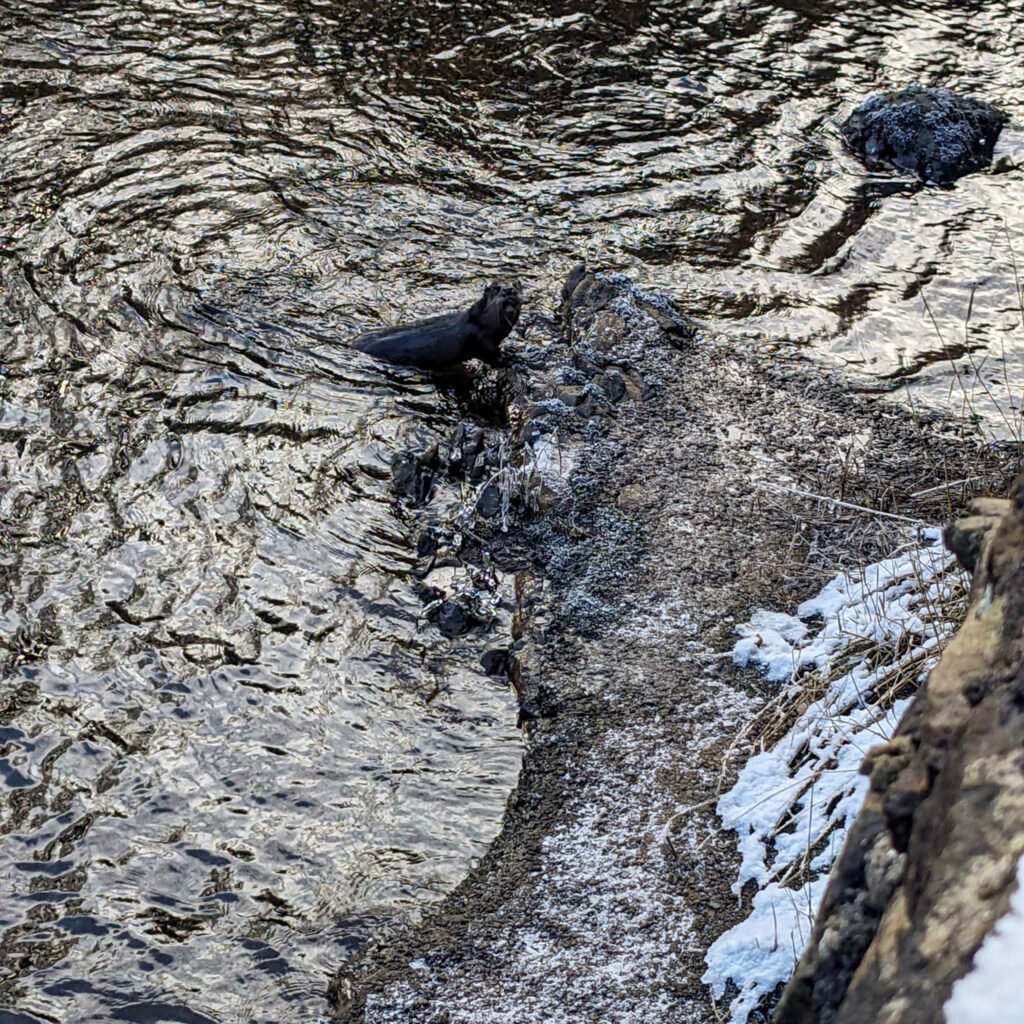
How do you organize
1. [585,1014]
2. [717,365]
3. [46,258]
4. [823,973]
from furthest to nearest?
[46,258] → [717,365] → [585,1014] → [823,973]

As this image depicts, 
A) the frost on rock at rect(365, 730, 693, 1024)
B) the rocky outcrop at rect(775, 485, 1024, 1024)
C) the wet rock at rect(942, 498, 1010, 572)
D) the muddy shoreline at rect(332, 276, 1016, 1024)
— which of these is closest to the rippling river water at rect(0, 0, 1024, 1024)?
the muddy shoreline at rect(332, 276, 1016, 1024)

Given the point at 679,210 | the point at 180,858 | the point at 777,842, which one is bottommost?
the point at 180,858

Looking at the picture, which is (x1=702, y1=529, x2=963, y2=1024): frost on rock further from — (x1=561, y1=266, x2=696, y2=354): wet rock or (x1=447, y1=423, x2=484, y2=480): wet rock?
(x1=561, y1=266, x2=696, y2=354): wet rock

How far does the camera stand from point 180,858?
4328mm

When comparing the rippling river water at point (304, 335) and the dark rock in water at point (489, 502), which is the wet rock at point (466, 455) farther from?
the rippling river water at point (304, 335)

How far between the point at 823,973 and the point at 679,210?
7091 millimetres

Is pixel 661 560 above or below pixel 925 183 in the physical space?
below

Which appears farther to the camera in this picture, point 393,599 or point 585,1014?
point 393,599

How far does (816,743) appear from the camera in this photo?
159 inches

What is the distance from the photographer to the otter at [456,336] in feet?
22.6

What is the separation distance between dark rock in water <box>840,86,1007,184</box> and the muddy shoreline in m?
3.02

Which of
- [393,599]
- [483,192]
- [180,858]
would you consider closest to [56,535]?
[393,599]

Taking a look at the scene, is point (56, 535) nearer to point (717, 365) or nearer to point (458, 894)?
point (458, 894)

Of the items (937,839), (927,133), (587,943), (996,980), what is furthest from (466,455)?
(927,133)
